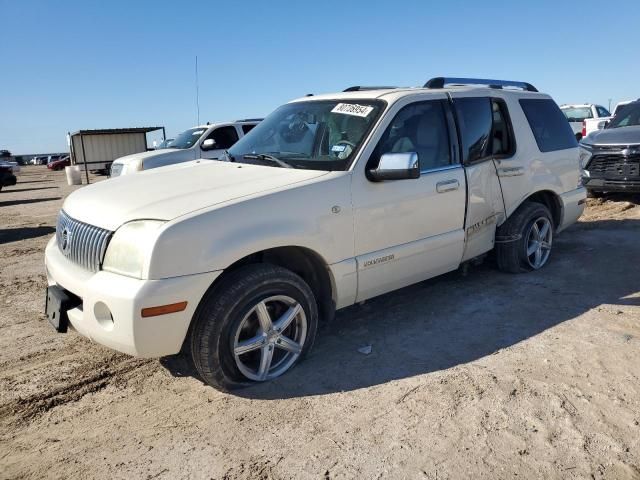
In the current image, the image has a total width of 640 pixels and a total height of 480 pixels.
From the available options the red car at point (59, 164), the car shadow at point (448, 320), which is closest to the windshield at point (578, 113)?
the car shadow at point (448, 320)

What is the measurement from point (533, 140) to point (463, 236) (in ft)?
5.22

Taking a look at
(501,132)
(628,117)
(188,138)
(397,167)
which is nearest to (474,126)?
(501,132)

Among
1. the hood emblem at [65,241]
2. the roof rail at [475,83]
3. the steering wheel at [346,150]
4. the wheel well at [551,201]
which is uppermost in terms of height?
the roof rail at [475,83]

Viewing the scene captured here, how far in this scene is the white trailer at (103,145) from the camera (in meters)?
24.7

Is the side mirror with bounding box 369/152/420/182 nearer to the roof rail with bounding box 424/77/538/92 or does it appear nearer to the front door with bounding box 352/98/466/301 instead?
the front door with bounding box 352/98/466/301

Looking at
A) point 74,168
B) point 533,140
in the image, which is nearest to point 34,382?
Result: point 533,140

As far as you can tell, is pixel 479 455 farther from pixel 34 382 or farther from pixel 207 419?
pixel 34 382

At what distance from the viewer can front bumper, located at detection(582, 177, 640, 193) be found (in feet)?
28.3

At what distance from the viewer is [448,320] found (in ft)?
14.4

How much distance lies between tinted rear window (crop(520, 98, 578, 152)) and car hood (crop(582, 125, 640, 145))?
3610mm

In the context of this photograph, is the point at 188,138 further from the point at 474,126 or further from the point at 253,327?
the point at 253,327

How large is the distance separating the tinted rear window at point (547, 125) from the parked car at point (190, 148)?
22.4 feet

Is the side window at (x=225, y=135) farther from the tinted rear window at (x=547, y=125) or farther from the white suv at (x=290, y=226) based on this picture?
the tinted rear window at (x=547, y=125)

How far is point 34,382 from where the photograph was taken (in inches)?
140
